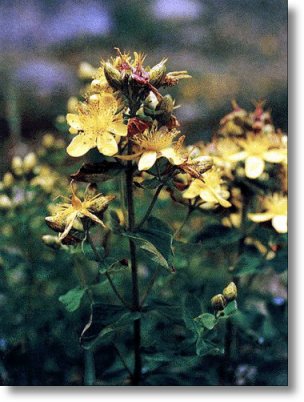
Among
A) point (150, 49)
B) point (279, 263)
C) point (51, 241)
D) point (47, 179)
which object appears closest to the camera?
point (51, 241)

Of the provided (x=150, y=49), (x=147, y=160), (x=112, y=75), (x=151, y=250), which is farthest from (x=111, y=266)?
(x=150, y=49)

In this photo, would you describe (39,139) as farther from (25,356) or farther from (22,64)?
(25,356)

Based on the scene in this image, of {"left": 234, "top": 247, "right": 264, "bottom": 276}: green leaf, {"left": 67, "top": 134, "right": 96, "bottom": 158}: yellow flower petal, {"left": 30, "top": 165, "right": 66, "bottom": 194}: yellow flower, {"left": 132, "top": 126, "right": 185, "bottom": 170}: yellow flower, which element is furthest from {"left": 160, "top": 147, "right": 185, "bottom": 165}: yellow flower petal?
{"left": 30, "top": 165, "right": 66, "bottom": 194}: yellow flower

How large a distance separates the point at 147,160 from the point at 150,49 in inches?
25.6

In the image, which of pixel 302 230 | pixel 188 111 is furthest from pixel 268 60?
pixel 302 230

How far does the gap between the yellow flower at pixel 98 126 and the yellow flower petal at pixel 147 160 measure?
4cm

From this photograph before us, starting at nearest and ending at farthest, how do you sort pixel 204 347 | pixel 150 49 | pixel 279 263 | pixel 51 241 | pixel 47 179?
pixel 204 347 → pixel 51 241 → pixel 279 263 → pixel 47 179 → pixel 150 49

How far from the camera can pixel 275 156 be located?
125 cm

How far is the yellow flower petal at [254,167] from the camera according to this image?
1.23 meters

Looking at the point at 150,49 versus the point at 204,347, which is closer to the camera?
the point at 204,347

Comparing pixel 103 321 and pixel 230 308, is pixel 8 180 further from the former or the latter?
pixel 230 308

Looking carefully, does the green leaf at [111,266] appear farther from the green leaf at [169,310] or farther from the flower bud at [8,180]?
the flower bud at [8,180]

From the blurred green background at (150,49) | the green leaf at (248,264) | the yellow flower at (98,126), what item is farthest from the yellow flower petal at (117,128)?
the blurred green background at (150,49)

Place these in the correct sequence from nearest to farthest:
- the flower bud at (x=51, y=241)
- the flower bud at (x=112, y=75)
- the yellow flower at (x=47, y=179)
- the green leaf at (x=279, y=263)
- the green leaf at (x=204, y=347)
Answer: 1. the flower bud at (x=112, y=75)
2. the green leaf at (x=204, y=347)
3. the flower bud at (x=51, y=241)
4. the green leaf at (x=279, y=263)
5. the yellow flower at (x=47, y=179)
